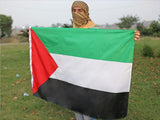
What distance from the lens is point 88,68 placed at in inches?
84.7

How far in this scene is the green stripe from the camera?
197cm

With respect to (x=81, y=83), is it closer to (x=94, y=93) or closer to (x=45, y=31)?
(x=94, y=93)

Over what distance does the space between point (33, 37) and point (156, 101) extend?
313 centimetres

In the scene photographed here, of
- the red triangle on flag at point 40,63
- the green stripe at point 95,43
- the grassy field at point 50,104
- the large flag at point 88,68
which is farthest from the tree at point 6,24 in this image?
the green stripe at point 95,43

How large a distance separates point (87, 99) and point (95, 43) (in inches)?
30.8

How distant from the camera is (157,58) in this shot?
764 centimetres

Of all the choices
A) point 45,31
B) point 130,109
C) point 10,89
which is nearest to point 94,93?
point 45,31

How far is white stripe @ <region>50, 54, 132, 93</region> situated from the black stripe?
0.26ft

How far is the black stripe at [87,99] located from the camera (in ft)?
6.73

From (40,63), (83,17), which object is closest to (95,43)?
(83,17)

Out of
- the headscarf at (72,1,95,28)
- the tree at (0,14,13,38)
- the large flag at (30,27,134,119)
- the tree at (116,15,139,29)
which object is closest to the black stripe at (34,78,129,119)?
the large flag at (30,27,134,119)

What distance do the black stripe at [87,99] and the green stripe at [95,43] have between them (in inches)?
18.8

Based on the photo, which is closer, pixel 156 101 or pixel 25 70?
pixel 156 101

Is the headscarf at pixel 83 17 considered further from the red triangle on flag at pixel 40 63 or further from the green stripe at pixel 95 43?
the red triangle on flag at pixel 40 63
